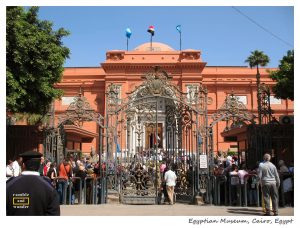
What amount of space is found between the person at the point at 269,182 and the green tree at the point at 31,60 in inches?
368

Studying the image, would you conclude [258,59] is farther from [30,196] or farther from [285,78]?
[30,196]

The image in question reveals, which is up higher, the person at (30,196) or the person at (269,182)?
the person at (30,196)

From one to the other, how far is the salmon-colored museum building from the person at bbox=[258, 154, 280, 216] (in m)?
23.9

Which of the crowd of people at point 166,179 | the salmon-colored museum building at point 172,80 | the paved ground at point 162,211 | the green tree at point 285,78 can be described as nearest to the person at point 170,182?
the crowd of people at point 166,179

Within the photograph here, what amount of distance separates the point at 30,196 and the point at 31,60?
10938 mm

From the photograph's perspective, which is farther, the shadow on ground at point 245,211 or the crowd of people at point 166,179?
the crowd of people at point 166,179

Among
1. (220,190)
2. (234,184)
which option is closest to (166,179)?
(220,190)

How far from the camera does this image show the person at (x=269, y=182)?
9.22m

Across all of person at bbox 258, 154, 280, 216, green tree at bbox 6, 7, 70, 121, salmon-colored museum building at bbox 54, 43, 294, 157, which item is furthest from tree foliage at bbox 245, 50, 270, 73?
person at bbox 258, 154, 280, 216

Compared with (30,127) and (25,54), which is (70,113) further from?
(25,54)

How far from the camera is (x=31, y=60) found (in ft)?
47.6

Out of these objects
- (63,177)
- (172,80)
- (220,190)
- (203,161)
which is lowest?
(220,190)

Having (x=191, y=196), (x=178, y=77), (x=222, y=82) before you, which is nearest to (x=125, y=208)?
(x=191, y=196)

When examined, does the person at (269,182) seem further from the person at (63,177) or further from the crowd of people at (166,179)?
the person at (63,177)
